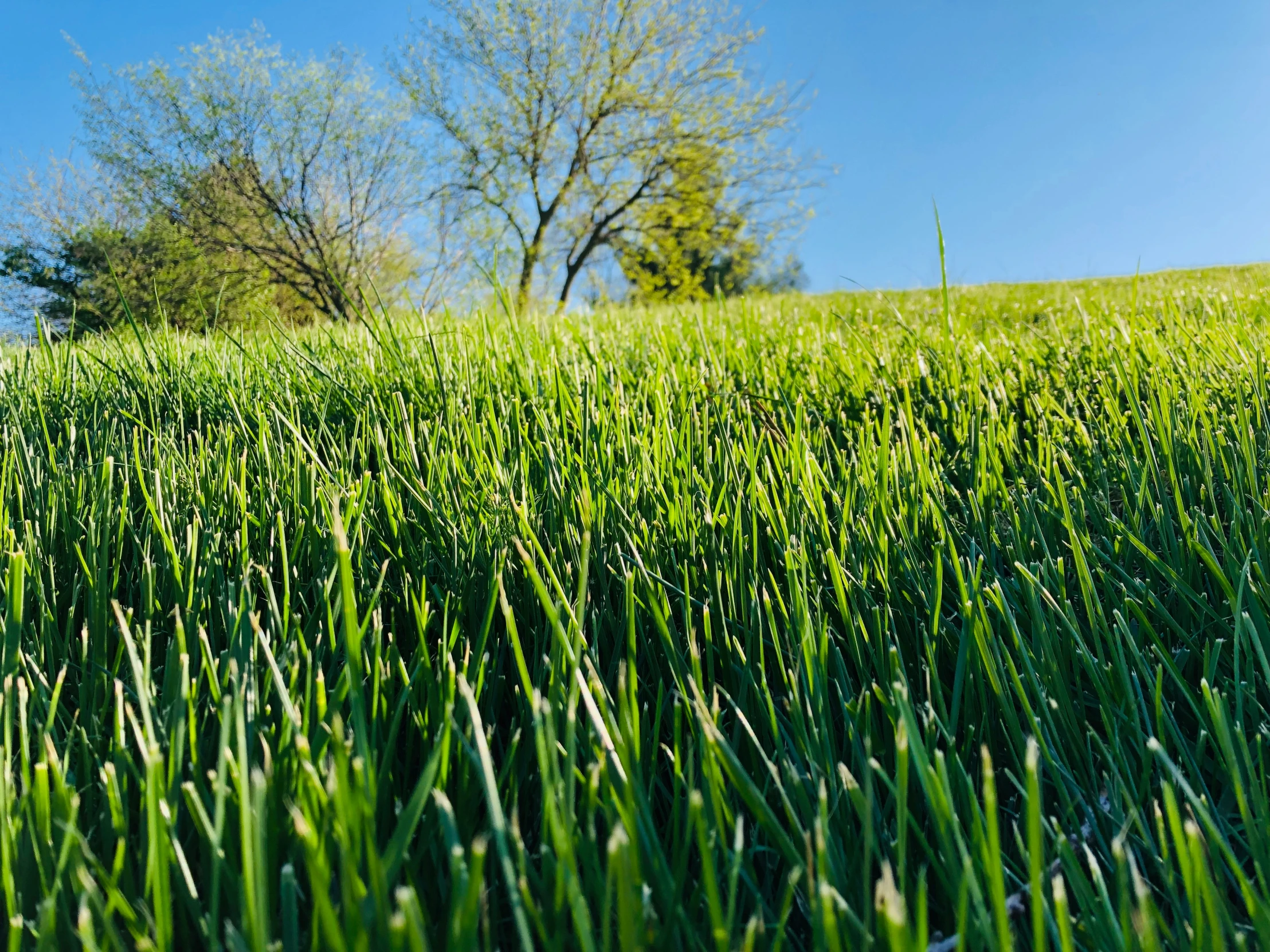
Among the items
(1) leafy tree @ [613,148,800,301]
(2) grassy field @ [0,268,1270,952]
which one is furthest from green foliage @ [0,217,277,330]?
(1) leafy tree @ [613,148,800,301]

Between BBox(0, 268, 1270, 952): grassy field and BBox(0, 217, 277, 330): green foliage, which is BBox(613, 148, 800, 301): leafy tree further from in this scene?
BBox(0, 268, 1270, 952): grassy field

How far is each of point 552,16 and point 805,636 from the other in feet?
70.1

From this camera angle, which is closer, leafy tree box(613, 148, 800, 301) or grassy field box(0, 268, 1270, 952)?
grassy field box(0, 268, 1270, 952)

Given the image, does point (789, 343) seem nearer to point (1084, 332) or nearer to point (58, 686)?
point (1084, 332)

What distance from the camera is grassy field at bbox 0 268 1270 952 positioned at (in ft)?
1.45

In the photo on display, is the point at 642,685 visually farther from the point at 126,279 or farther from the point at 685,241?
the point at 685,241

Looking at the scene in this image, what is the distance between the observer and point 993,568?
37.3 inches

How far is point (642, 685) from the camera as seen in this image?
77 cm

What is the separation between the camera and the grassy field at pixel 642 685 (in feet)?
1.45

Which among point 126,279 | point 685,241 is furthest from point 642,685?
point 685,241

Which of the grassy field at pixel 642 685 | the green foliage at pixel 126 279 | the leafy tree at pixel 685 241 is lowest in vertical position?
the grassy field at pixel 642 685

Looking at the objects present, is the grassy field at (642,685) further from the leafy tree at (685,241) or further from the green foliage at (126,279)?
the leafy tree at (685,241)

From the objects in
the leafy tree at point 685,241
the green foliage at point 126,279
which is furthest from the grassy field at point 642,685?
the leafy tree at point 685,241

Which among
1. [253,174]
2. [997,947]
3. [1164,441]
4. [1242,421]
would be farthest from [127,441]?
[253,174]
